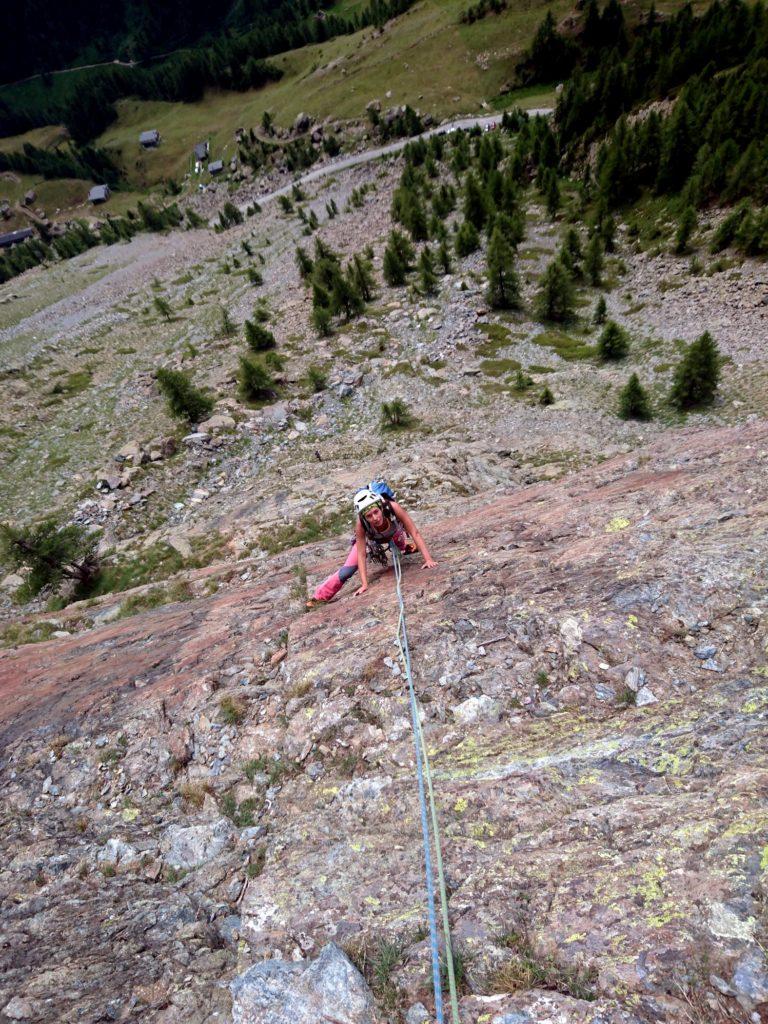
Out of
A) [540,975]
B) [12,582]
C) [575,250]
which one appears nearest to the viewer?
[540,975]

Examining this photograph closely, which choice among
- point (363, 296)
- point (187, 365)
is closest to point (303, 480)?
point (187, 365)

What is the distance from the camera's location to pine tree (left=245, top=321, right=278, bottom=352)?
3728 centimetres

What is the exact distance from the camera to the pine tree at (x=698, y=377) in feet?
70.7

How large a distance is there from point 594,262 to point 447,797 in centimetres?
4116

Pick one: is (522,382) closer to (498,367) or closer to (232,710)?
(498,367)

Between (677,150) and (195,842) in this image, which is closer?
(195,842)

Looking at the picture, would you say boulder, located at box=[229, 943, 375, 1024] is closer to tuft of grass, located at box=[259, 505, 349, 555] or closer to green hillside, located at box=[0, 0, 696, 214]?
tuft of grass, located at box=[259, 505, 349, 555]

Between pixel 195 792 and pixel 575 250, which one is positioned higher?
pixel 195 792

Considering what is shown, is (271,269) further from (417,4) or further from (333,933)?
(417,4)

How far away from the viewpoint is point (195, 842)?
5.78 m

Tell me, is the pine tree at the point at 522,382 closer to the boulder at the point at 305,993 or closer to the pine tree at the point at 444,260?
the pine tree at the point at 444,260

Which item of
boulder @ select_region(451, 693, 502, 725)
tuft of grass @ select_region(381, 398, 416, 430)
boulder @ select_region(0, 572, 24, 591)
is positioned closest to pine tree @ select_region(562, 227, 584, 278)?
tuft of grass @ select_region(381, 398, 416, 430)

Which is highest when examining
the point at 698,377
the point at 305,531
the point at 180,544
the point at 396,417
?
the point at 180,544

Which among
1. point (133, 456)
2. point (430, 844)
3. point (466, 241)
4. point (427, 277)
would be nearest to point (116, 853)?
point (430, 844)
